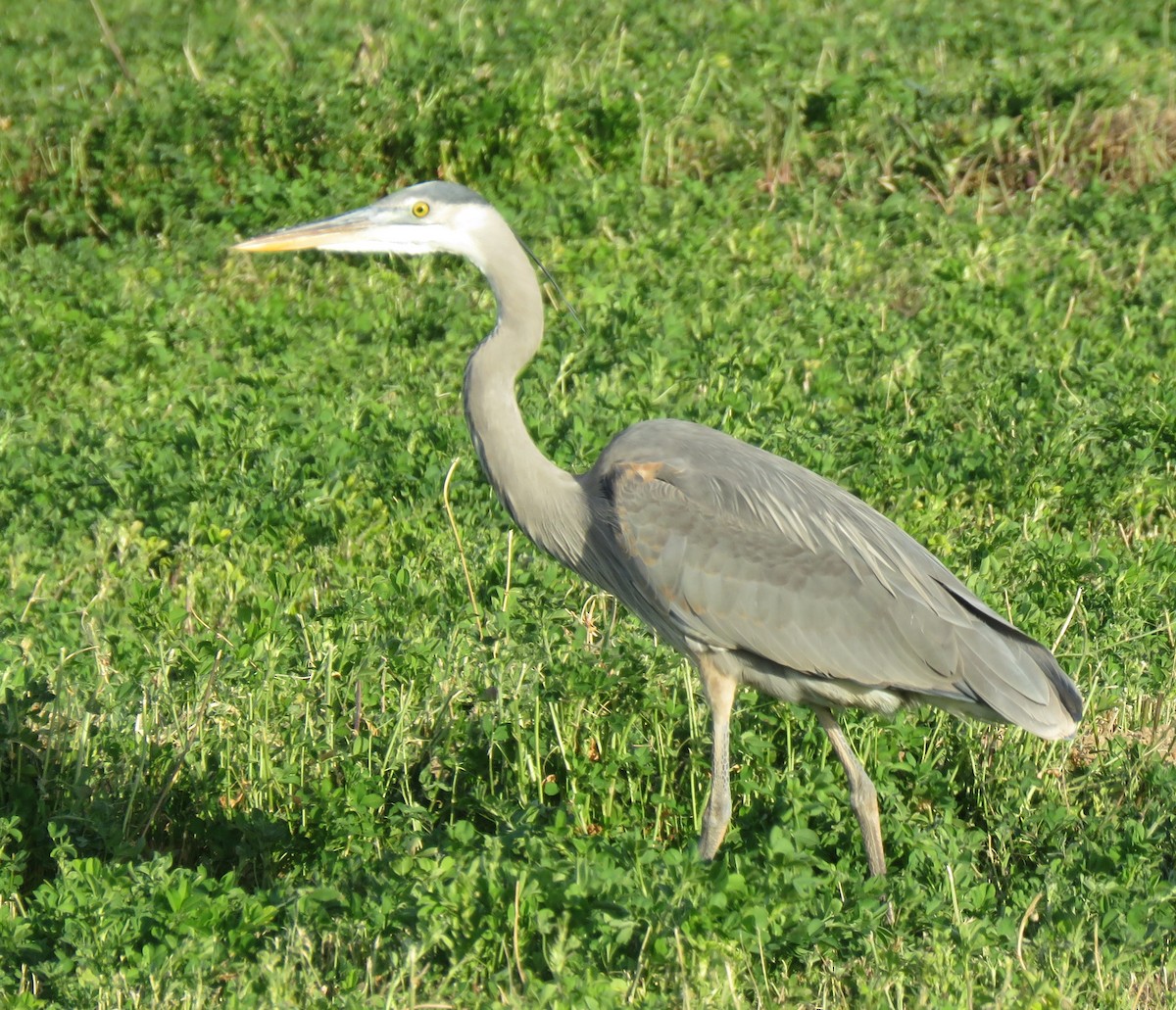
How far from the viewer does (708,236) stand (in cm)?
835

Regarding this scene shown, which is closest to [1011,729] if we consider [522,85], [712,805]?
[712,805]

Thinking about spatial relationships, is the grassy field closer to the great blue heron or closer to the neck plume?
the great blue heron

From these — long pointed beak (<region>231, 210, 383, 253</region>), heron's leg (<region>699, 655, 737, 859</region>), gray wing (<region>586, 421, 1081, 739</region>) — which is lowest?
heron's leg (<region>699, 655, 737, 859</region>)

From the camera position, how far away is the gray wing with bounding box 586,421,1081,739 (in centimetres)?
456

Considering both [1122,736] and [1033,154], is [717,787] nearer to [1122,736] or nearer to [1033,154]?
[1122,736]

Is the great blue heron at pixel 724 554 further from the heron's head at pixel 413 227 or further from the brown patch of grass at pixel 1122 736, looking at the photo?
the brown patch of grass at pixel 1122 736

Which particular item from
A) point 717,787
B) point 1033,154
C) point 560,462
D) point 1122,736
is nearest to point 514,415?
point 717,787

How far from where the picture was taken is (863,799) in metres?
4.51

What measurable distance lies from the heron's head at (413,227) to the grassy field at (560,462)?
3.57 feet

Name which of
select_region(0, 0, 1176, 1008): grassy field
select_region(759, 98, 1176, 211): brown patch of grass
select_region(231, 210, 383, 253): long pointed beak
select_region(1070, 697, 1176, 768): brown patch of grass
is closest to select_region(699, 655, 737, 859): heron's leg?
select_region(0, 0, 1176, 1008): grassy field

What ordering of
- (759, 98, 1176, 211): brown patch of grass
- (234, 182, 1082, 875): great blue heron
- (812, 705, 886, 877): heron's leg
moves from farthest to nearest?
(759, 98, 1176, 211): brown patch of grass → (234, 182, 1082, 875): great blue heron → (812, 705, 886, 877): heron's leg

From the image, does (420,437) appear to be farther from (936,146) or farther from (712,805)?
(936,146)

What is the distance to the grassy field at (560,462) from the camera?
380 centimetres

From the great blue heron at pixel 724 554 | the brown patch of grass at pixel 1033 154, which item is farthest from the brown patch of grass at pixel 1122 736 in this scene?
the brown patch of grass at pixel 1033 154
